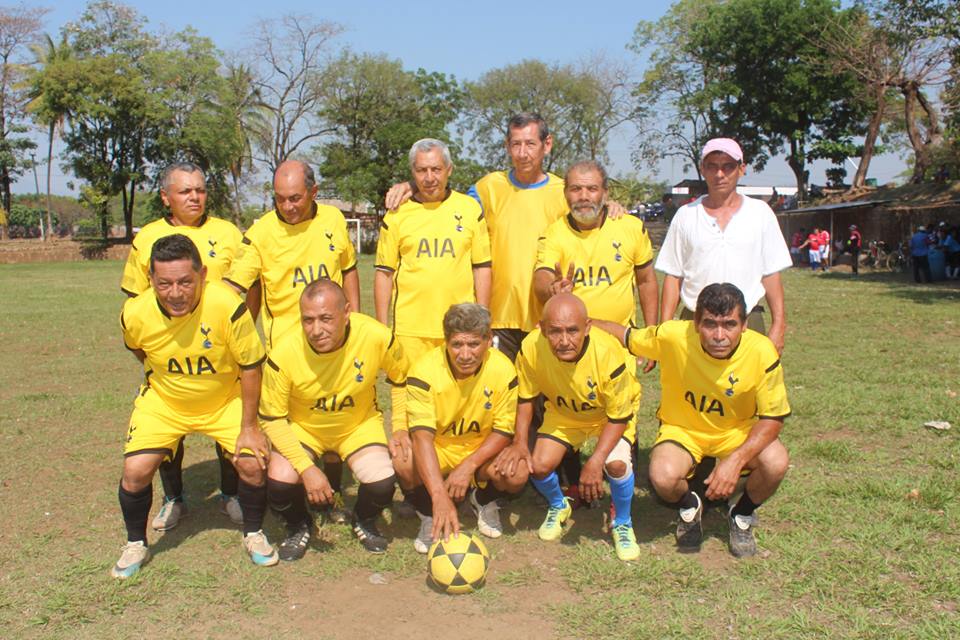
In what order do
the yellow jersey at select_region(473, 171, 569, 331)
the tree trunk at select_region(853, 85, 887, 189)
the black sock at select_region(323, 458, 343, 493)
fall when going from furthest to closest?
the tree trunk at select_region(853, 85, 887, 189) → the yellow jersey at select_region(473, 171, 569, 331) → the black sock at select_region(323, 458, 343, 493)

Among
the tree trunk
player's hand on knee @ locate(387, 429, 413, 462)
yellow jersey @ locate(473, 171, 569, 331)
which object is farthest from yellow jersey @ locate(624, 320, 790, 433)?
the tree trunk

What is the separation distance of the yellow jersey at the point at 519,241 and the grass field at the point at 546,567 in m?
1.35

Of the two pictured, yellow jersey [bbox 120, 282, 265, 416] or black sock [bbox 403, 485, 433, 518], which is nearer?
yellow jersey [bbox 120, 282, 265, 416]

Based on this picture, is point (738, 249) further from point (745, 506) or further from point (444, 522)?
point (444, 522)

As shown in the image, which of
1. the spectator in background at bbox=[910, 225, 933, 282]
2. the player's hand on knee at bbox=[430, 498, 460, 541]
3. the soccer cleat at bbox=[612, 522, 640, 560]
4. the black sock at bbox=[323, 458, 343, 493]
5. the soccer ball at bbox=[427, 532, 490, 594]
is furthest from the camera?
the spectator in background at bbox=[910, 225, 933, 282]

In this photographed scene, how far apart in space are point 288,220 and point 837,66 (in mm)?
33158

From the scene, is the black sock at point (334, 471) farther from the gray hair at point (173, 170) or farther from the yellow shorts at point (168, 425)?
the gray hair at point (173, 170)

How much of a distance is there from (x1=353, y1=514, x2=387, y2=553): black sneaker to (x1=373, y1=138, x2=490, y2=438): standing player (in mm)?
1060

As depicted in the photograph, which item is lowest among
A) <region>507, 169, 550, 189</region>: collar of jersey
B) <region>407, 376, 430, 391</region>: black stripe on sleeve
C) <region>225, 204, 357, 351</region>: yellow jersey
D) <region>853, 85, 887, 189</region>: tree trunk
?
<region>407, 376, 430, 391</region>: black stripe on sleeve

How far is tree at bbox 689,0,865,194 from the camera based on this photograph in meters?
39.8

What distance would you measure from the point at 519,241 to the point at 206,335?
2.09 m

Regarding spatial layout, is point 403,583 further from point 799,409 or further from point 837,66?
point 837,66

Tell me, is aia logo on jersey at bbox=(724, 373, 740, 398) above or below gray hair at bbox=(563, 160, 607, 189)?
below

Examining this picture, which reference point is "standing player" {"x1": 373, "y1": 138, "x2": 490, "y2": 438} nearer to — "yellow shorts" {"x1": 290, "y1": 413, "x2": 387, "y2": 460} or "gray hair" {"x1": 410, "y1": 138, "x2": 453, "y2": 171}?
"gray hair" {"x1": 410, "y1": 138, "x2": 453, "y2": 171}
